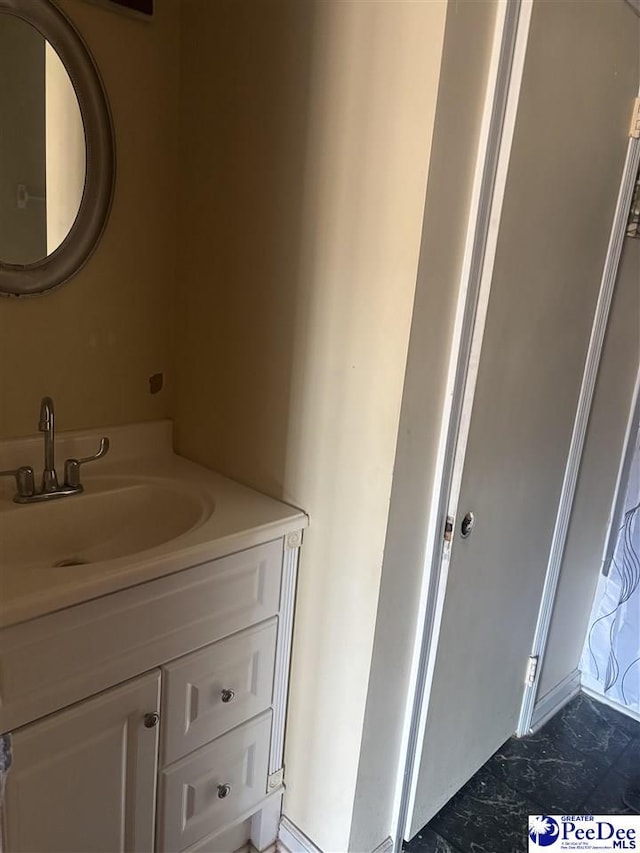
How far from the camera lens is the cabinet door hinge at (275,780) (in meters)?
1.42

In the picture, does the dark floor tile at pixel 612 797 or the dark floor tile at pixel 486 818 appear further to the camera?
the dark floor tile at pixel 612 797

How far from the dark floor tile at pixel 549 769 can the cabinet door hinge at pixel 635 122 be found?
5.55ft

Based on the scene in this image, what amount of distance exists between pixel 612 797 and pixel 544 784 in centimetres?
18

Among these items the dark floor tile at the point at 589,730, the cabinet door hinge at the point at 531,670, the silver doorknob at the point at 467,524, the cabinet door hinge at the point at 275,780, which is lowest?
the dark floor tile at the point at 589,730

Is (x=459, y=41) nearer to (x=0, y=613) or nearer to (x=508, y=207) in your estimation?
(x=508, y=207)

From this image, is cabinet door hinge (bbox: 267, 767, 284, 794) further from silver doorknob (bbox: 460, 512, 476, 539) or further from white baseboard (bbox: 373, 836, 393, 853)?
silver doorknob (bbox: 460, 512, 476, 539)

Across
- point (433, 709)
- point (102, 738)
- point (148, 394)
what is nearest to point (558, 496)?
point (433, 709)

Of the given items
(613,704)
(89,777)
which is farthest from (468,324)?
(613,704)

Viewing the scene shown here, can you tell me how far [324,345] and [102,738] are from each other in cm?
80

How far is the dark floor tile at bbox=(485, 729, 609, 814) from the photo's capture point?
1.70 metres

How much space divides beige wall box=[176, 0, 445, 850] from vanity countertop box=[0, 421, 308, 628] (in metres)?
0.09

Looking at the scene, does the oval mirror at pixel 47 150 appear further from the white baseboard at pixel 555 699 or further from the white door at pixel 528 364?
the white baseboard at pixel 555 699

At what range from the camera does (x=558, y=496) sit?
170cm

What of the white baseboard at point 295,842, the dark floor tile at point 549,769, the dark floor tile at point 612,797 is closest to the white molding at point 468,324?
the white baseboard at point 295,842
